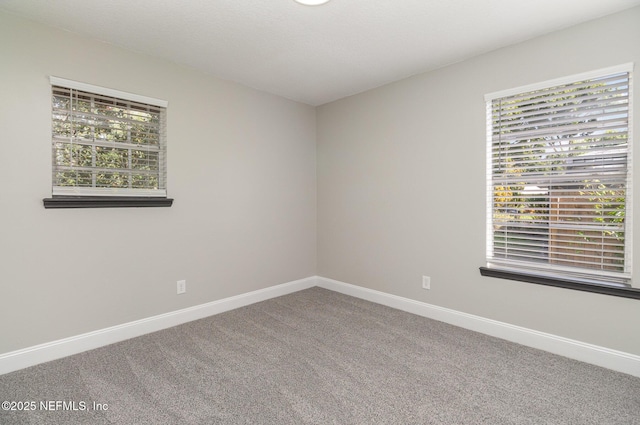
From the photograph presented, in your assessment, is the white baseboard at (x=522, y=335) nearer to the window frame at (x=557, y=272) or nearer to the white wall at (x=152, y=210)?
the window frame at (x=557, y=272)

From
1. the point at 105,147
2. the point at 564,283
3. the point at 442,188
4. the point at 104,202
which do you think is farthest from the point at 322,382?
the point at 105,147

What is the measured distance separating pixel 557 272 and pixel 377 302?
177cm

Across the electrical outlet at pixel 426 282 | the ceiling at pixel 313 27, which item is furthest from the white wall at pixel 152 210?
the electrical outlet at pixel 426 282

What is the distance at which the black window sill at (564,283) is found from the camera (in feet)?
7.25

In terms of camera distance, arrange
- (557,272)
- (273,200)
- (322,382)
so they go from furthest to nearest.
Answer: (273,200), (557,272), (322,382)

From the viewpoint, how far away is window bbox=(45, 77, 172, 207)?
2461 mm

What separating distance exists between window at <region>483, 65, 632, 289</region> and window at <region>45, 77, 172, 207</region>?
3.00m

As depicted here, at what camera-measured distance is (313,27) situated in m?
2.40

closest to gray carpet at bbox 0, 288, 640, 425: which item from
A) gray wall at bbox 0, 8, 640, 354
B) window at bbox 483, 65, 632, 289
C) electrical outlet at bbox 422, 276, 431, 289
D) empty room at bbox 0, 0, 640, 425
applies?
empty room at bbox 0, 0, 640, 425

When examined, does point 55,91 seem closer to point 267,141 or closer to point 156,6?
point 156,6

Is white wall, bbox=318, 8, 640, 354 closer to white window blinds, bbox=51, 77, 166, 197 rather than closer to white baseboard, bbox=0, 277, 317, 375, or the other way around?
white baseboard, bbox=0, 277, 317, 375

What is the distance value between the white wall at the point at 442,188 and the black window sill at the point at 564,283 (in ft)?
0.17

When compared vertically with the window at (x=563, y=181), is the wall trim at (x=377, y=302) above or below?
below

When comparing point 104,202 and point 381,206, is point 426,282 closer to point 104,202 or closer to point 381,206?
point 381,206
